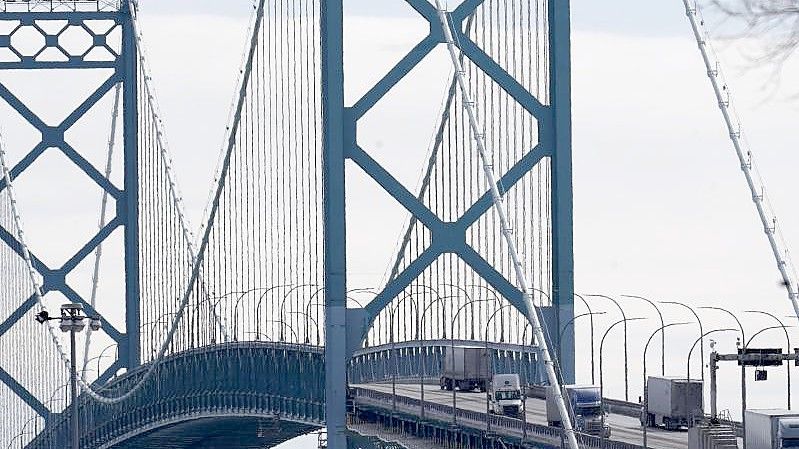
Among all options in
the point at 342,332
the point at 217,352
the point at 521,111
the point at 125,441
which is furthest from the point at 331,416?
the point at 125,441

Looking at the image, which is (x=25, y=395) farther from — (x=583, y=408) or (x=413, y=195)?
(x=583, y=408)

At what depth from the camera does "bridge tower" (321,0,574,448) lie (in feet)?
200

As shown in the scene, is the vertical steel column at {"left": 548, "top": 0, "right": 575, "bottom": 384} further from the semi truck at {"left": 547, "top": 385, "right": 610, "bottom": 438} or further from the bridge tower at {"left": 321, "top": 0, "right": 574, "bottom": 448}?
the semi truck at {"left": 547, "top": 385, "right": 610, "bottom": 438}

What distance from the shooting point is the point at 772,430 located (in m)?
46.5

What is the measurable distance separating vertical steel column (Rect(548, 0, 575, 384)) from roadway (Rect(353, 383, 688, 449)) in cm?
203

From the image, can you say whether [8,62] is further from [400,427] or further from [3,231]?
[400,427]

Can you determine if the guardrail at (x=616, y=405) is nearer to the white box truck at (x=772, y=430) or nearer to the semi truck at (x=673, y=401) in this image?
the semi truck at (x=673, y=401)

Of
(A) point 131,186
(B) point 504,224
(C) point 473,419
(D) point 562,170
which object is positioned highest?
(A) point 131,186

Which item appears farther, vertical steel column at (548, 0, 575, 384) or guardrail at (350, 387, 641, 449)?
vertical steel column at (548, 0, 575, 384)

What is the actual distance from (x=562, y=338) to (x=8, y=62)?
103ft

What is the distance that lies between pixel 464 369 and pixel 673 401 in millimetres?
13146

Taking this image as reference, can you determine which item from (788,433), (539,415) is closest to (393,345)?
(539,415)

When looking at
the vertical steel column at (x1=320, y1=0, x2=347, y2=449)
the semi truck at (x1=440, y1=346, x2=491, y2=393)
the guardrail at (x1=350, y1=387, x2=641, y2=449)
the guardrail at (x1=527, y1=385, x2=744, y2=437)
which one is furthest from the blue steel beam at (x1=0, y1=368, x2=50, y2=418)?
the vertical steel column at (x1=320, y1=0, x2=347, y2=449)

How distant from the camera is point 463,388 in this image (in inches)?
2803
